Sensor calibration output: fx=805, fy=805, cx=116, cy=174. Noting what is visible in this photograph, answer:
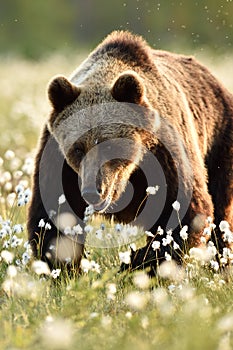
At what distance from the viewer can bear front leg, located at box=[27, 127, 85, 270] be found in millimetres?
5414

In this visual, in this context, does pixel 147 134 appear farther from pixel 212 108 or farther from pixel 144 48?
pixel 212 108

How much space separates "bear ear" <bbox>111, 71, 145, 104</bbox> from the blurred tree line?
39824 millimetres

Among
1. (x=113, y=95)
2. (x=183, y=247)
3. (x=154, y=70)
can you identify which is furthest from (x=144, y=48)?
(x=183, y=247)

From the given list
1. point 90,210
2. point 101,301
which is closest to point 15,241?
point 90,210

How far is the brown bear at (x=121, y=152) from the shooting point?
530cm

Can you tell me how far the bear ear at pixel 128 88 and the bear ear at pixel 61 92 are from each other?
27 centimetres

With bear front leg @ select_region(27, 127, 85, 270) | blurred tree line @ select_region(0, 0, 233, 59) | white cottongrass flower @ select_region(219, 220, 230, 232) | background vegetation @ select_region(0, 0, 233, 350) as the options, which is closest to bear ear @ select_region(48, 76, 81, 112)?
bear front leg @ select_region(27, 127, 85, 270)

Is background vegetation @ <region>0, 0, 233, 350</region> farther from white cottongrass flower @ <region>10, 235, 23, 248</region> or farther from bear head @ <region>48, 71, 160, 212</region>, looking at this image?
bear head @ <region>48, 71, 160, 212</region>

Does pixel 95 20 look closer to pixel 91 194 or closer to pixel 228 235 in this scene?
pixel 91 194

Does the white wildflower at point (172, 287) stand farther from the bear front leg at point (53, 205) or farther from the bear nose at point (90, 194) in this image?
the bear front leg at point (53, 205)

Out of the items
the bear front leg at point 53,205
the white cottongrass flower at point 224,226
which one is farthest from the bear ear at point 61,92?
the white cottongrass flower at point 224,226

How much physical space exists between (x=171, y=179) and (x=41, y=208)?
0.90m

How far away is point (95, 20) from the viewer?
48375 mm

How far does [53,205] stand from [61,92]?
763 mm
